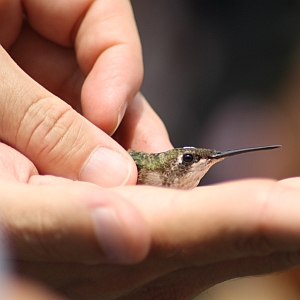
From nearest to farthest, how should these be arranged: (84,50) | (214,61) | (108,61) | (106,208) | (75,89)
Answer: (106,208)
(108,61)
(84,50)
(75,89)
(214,61)

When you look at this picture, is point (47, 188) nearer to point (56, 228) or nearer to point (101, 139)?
point (56, 228)

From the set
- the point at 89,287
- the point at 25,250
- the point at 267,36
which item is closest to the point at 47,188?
the point at 25,250

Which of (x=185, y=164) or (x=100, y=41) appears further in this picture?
(x=100, y=41)

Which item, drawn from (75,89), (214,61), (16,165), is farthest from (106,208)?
(214,61)

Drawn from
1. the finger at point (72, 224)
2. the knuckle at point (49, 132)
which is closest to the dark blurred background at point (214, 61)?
the knuckle at point (49, 132)

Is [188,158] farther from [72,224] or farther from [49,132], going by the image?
[72,224]

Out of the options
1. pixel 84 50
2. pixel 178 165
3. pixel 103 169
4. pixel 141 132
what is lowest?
pixel 103 169

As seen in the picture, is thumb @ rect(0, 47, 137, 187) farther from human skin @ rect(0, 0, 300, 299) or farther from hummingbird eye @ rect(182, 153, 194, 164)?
hummingbird eye @ rect(182, 153, 194, 164)

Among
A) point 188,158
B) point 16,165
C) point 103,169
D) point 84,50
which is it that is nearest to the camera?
point 16,165
